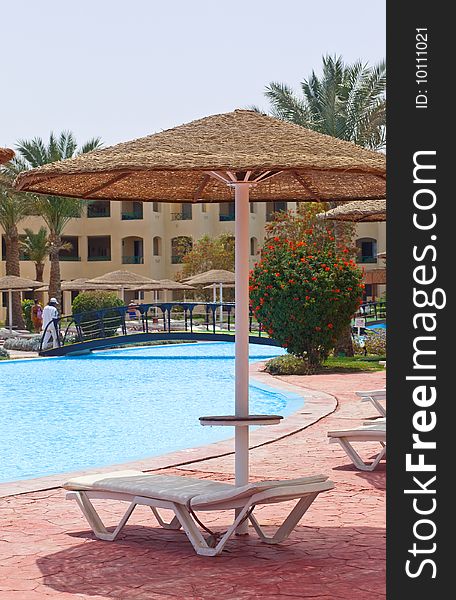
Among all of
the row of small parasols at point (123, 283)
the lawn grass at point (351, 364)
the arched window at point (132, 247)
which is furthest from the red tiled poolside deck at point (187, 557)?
the arched window at point (132, 247)

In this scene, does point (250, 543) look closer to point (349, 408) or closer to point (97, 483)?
point (97, 483)

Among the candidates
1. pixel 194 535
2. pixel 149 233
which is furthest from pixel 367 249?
pixel 194 535

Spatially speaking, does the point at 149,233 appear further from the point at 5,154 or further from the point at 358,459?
the point at 5,154

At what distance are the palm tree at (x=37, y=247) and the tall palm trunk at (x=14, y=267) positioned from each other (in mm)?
8251

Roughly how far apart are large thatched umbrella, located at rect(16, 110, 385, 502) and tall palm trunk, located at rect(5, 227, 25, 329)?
3628 cm

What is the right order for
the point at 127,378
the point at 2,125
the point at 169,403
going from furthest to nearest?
the point at 2,125 → the point at 127,378 → the point at 169,403

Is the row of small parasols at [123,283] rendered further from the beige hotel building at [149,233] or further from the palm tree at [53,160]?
the beige hotel building at [149,233]

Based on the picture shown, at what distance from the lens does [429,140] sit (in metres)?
3.58

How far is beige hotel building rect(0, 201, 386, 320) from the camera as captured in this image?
5956 centimetres

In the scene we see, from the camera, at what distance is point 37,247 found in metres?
53.5

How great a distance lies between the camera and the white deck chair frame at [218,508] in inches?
227

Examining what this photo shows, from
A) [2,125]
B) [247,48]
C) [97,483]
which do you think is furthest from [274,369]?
[2,125]

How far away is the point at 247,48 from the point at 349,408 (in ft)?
15.4

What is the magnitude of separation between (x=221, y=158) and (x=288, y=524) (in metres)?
2.20
